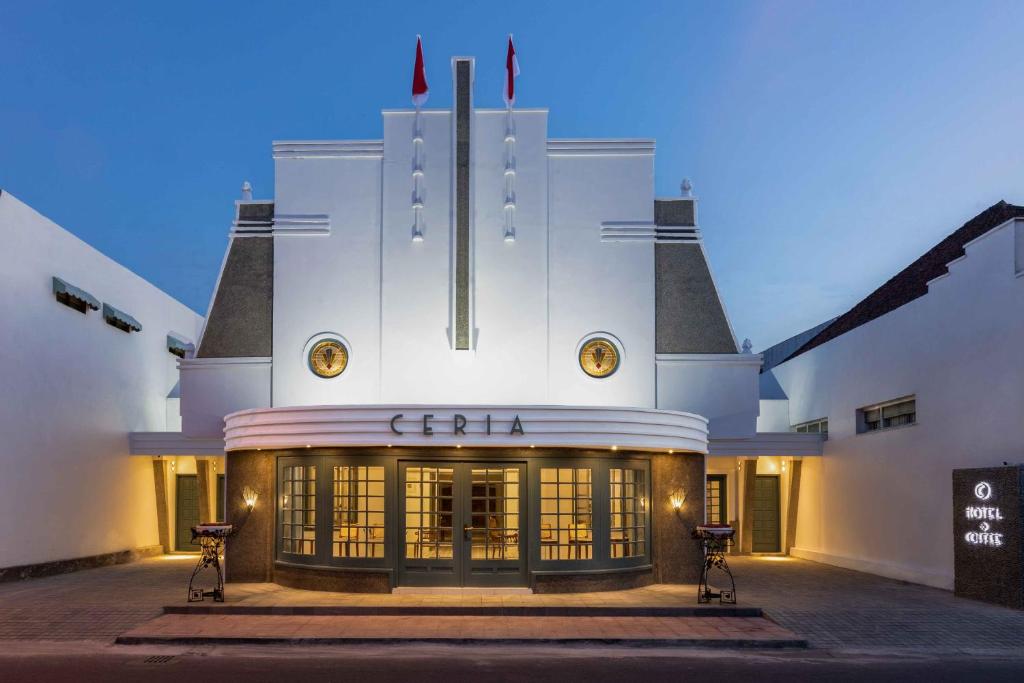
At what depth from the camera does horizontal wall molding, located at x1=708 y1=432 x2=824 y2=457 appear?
21380 millimetres

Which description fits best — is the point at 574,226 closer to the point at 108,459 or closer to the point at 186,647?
the point at 186,647

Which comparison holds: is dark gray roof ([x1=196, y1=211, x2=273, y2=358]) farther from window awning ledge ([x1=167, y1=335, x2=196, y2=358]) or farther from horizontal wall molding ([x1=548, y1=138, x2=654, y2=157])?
window awning ledge ([x1=167, y1=335, x2=196, y2=358])

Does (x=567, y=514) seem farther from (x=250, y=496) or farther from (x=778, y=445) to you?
(x=778, y=445)

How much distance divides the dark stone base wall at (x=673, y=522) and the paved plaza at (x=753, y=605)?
2.01 feet

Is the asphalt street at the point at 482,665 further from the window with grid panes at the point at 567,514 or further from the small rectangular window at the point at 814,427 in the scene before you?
the small rectangular window at the point at 814,427

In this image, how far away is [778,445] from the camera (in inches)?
880

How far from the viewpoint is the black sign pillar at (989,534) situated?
47.4ft

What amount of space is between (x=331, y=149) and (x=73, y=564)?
34.2 feet

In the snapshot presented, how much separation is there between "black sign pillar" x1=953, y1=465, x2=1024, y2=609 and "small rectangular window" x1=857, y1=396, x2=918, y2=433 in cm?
281

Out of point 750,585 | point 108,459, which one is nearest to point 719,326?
point 750,585

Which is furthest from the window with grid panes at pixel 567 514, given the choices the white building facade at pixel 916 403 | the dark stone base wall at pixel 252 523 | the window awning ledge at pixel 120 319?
the window awning ledge at pixel 120 319

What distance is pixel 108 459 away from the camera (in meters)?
22.3

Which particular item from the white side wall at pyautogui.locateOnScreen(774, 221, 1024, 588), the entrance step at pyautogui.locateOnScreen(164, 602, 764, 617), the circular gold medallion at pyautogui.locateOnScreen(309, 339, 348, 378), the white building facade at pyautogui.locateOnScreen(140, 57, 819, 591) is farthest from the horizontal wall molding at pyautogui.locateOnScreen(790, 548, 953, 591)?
the circular gold medallion at pyautogui.locateOnScreen(309, 339, 348, 378)

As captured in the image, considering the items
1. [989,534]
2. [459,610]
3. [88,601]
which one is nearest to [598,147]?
[459,610]
